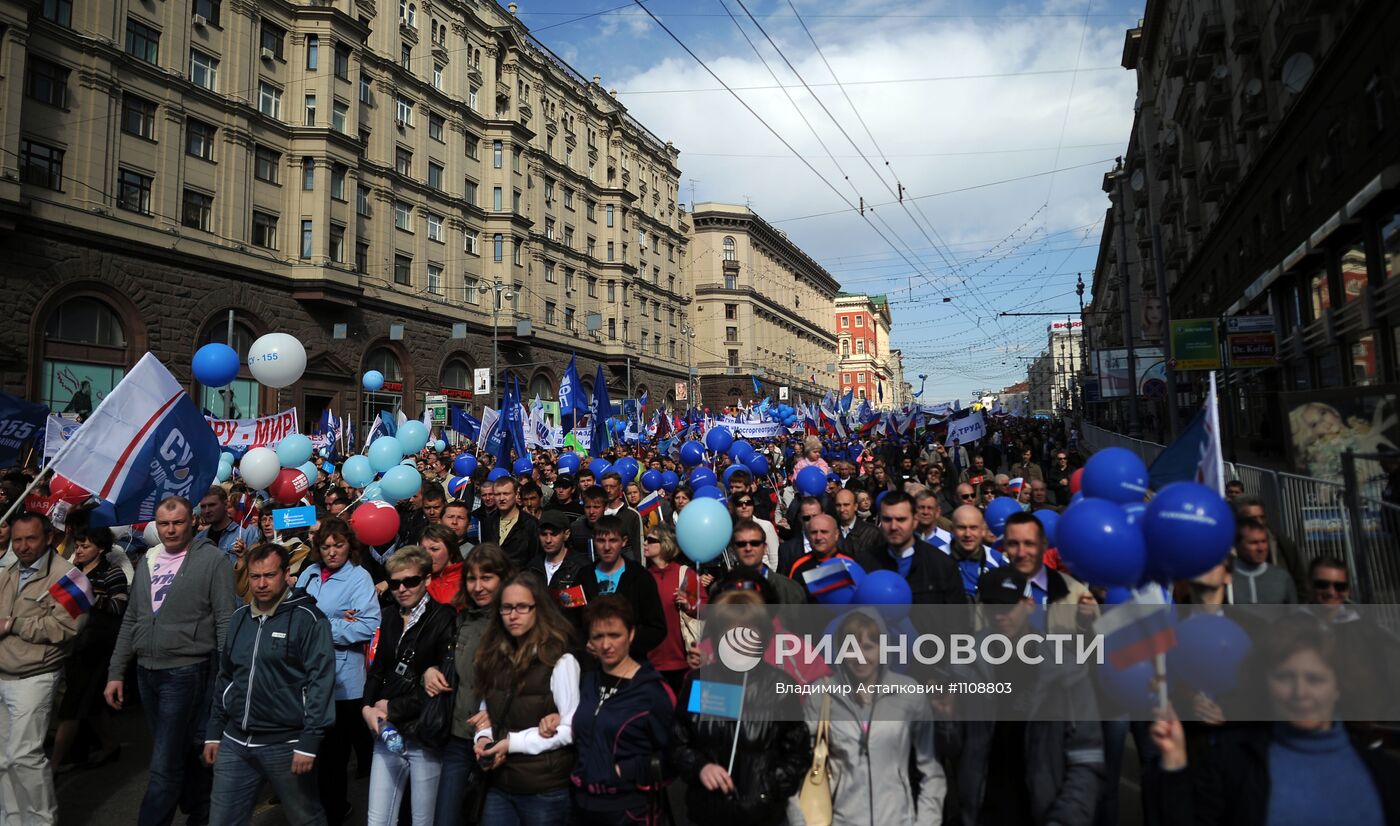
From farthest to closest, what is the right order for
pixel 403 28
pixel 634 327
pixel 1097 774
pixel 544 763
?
pixel 634 327 < pixel 403 28 < pixel 544 763 < pixel 1097 774

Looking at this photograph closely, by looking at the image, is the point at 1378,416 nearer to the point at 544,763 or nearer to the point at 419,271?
the point at 544,763

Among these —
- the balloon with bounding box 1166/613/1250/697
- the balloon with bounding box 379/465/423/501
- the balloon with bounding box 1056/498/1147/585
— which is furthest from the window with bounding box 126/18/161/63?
the balloon with bounding box 1166/613/1250/697

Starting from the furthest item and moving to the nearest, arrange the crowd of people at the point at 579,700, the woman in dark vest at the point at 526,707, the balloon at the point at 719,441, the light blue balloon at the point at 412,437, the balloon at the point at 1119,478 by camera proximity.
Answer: the balloon at the point at 719,441, the light blue balloon at the point at 412,437, the balloon at the point at 1119,478, the woman in dark vest at the point at 526,707, the crowd of people at the point at 579,700

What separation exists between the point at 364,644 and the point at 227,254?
904 inches

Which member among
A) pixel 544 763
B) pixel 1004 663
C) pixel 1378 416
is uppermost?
pixel 1378 416

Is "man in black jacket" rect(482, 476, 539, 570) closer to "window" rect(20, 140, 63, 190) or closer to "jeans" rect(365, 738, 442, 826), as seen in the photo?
"jeans" rect(365, 738, 442, 826)

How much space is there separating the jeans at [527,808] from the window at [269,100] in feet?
90.5

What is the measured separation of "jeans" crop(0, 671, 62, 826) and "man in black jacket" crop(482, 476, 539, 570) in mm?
3037

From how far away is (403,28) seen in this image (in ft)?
102

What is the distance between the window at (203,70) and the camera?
22797mm

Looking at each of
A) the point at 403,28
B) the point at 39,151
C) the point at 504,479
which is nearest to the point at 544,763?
the point at 504,479

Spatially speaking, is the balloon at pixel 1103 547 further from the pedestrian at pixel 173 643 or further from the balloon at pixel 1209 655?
the pedestrian at pixel 173 643

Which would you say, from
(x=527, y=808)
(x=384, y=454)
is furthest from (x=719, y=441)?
(x=527, y=808)

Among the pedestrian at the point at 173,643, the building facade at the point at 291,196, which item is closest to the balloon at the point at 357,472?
the pedestrian at the point at 173,643
